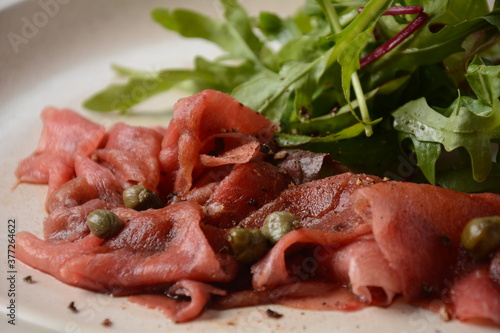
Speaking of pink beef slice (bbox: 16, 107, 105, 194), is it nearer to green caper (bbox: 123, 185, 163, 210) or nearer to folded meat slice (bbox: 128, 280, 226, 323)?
green caper (bbox: 123, 185, 163, 210)

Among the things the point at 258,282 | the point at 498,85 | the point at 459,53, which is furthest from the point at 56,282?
the point at 459,53

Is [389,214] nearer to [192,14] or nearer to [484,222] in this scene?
[484,222]

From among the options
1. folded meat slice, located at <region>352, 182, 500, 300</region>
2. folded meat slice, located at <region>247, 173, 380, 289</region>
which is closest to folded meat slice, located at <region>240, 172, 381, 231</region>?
folded meat slice, located at <region>247, 173, 380, 289</region>

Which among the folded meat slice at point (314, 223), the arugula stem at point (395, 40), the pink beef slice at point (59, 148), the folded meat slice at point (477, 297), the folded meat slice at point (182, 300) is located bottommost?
the folded meat slice at point (477, 297)

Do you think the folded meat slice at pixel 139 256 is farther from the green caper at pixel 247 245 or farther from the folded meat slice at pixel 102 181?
the folded meat slice at pixel 102 181

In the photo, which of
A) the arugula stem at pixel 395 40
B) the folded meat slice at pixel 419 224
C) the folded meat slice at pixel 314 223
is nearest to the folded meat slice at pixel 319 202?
the folded meat slice at pixel 314 223
